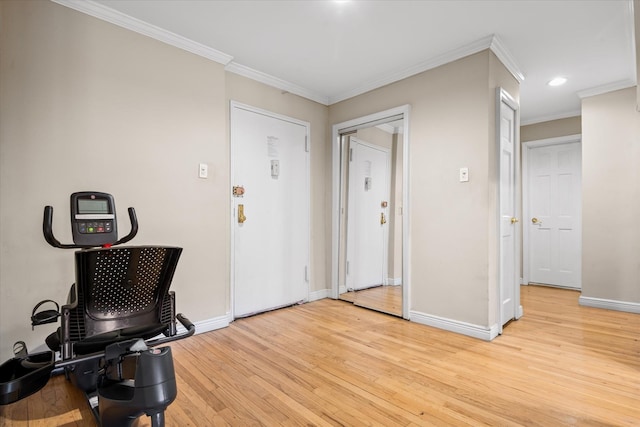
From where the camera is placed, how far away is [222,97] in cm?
291

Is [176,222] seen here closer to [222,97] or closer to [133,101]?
[133,101]

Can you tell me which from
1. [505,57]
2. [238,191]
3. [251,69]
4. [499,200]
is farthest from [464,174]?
[251,69]

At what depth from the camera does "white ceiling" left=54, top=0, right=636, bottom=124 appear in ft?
7.37

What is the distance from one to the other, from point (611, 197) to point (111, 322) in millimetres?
4689

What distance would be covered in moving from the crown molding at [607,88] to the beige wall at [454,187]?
3.96 ft

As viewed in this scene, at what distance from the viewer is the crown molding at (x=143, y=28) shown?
2.18 metres

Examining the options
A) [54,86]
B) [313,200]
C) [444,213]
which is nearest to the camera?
[54,86]

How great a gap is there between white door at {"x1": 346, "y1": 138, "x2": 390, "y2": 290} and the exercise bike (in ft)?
8.33

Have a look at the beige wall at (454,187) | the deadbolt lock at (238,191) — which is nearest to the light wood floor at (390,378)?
the beige wall at (454,187)

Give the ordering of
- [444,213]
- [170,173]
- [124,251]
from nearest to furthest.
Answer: [124,251] → [170,173] → [444,213]

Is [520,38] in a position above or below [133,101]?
above

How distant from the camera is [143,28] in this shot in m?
2.44

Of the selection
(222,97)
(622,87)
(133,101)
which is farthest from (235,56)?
(622,87)

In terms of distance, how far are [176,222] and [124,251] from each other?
1.37m
